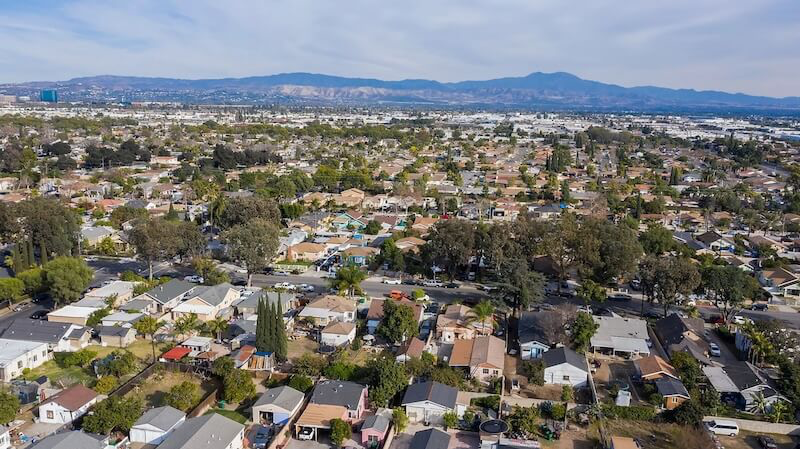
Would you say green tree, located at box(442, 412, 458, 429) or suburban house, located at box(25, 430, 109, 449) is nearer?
suburban house, located at box(25, 430, 109, 449)

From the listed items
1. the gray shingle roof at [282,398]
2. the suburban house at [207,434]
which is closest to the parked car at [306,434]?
the gray shingle roof at [282,398]

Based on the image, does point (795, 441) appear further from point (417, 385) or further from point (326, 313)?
point (326, 313)

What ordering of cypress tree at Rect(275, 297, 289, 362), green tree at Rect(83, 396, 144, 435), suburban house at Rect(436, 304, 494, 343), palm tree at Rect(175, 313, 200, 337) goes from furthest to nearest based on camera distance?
suburban house at Rect(436, 304, 494, 343) < palm tree at Rect(175, 313, 200, 337) < cypress tree at Rect(275, 297, 289, 362) < green tree at Rect(83, 396, 144, 435)

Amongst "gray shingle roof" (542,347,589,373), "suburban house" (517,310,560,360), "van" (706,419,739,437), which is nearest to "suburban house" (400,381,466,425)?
"gray shingle roof" (542,347,589,373)

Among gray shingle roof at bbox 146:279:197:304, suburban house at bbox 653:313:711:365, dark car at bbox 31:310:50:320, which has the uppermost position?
suburban house at bbox 653:313:711:365

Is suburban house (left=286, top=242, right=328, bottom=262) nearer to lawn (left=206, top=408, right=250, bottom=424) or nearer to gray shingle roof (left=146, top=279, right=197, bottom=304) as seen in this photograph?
gray shingle roof (left=146, top=279, right=197, bottom=304)
